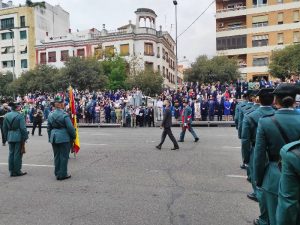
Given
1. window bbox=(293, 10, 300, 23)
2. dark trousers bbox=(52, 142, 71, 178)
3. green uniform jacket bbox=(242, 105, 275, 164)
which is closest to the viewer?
green uniform jacket bbox=(242, 105, 275, 164)

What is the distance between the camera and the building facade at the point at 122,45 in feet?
183

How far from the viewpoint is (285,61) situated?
43.1 metres

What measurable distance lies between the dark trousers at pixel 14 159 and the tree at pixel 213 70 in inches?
1564

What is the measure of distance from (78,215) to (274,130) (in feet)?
12.0

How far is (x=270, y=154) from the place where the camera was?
13.0ft

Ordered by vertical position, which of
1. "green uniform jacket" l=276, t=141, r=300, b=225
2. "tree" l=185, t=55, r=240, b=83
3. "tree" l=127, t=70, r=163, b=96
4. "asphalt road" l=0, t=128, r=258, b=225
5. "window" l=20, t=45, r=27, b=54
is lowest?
"asphalt road" l=0, t=128, r=258, b=225

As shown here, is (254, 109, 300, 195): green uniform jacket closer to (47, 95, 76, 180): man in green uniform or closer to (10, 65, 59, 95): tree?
(47, 95, 76, 180): man in green uniform

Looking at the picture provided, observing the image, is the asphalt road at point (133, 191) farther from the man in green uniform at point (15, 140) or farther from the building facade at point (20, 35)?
the building facade at point (20, 35)

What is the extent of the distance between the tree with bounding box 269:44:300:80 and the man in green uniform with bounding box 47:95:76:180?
36.9 metres

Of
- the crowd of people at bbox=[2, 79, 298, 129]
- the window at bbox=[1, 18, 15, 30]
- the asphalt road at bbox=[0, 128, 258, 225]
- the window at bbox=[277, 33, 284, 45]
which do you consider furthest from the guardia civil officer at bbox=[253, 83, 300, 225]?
the window at bbox=[1, 18, 15, 30]

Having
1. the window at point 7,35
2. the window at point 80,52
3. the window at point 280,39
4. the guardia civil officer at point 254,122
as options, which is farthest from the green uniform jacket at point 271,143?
the window at point 7,35

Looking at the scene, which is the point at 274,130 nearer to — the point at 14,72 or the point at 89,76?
the point at 89,76

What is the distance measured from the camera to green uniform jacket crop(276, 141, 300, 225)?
2.72 metres

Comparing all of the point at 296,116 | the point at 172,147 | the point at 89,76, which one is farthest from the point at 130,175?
the point at 89,76
